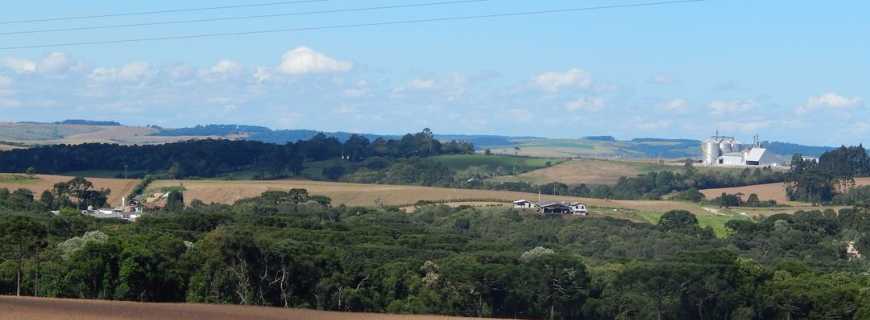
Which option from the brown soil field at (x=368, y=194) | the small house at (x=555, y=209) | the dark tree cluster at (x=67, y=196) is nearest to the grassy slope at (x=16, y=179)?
the dark tree cluster at (x=67, y=196)

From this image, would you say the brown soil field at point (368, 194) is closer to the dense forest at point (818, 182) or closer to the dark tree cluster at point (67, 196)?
the dark tree cluster at point (67, 196)

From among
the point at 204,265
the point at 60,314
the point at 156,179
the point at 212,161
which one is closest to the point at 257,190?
the point at 156,179

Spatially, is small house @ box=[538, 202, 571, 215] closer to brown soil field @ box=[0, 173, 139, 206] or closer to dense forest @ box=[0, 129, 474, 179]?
brown soil field @ box=[0, 173, 139, 206]

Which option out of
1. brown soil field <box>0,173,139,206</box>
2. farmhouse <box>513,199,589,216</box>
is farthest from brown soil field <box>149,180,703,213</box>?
farmhouse <box>513,199,589,216</box>

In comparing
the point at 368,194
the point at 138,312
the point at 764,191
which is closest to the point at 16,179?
the point at 368,194

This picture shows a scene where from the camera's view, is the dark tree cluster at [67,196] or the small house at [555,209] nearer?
the dark tree cluster at [67,196]

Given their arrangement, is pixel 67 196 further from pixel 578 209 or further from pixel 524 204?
pixel 578 209
